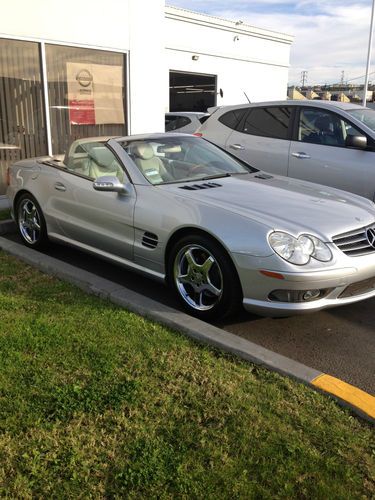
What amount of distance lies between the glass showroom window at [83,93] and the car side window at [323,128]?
4.06m

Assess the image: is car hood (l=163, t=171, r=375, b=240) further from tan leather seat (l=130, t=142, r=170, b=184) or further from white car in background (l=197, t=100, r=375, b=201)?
white car in background (l=197, t=100, r=375, b=201)

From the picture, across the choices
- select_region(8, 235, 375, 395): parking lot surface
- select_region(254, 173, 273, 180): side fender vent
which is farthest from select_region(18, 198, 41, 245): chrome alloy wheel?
select_region(254, 173, 273, 180): side fender vent

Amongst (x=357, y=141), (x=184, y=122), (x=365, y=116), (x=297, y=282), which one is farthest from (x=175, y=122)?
(x=297, y=282)

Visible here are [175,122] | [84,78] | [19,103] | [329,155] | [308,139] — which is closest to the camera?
[329,155]

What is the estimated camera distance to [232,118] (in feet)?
25.2

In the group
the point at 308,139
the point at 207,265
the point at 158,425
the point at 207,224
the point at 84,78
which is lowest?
the point at 158,425

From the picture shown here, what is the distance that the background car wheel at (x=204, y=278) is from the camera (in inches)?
147

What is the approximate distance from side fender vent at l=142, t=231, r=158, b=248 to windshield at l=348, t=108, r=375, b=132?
3669 millimetres

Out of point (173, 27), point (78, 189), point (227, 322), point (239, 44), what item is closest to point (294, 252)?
point (227, 322)

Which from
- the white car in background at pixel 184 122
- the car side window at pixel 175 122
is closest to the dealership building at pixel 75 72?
the white car in background at pixel 184 122

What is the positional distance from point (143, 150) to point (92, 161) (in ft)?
2.03

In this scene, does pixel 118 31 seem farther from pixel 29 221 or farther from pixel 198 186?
pixel 198 186

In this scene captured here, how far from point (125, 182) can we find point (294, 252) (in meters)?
1.79

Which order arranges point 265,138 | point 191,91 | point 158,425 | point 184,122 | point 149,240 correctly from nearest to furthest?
point 158,425
point 149,240
point 265,138
point 184,122
point 191,91
